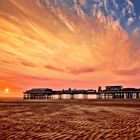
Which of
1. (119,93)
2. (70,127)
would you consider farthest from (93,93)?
(70,127)

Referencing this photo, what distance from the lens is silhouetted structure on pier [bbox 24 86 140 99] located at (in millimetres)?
115375

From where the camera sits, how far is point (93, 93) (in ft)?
436

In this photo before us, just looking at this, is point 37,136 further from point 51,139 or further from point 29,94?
point 29,94

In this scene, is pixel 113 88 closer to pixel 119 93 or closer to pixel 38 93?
pixel 119 93

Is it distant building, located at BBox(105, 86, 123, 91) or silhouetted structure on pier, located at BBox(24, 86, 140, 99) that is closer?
silhouetted structure on pier, located at BBox(24, 86, 140, 99)

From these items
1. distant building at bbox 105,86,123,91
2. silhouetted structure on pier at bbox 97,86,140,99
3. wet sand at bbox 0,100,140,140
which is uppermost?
distant building at bbox 105,86,123,91

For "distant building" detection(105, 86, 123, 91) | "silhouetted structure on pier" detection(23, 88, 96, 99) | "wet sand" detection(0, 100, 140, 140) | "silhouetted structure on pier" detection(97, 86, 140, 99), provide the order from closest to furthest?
"wet sand" detection(0, 100, 140, 140) → "silhouetted structure on pier" detection(97, 86, 140, 99) → "distant building" detection(105, 86, 123, 91) → "silhouetted structure on pier" detection(23, 88, 96, 99)

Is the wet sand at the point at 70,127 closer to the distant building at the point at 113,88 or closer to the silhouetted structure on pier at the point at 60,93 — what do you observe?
the distant building at the point at 113,88

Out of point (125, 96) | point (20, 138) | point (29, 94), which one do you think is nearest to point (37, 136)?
point (20, 138)

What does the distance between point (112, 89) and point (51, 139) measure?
114m

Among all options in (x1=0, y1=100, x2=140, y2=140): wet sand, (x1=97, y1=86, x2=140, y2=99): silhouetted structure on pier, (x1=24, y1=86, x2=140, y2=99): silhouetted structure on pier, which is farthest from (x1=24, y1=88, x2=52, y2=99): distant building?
(x1=0, y1=100, x2=140, y2=140): wet sand

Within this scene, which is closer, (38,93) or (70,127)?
(70,127)

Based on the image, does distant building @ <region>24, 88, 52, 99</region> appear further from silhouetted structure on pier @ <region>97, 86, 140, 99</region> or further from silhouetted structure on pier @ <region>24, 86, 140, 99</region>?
silhouetted structure on pier @ <region>97, 86, 140, 99</region>

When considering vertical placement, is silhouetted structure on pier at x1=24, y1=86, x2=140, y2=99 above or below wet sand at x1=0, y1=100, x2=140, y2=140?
above
